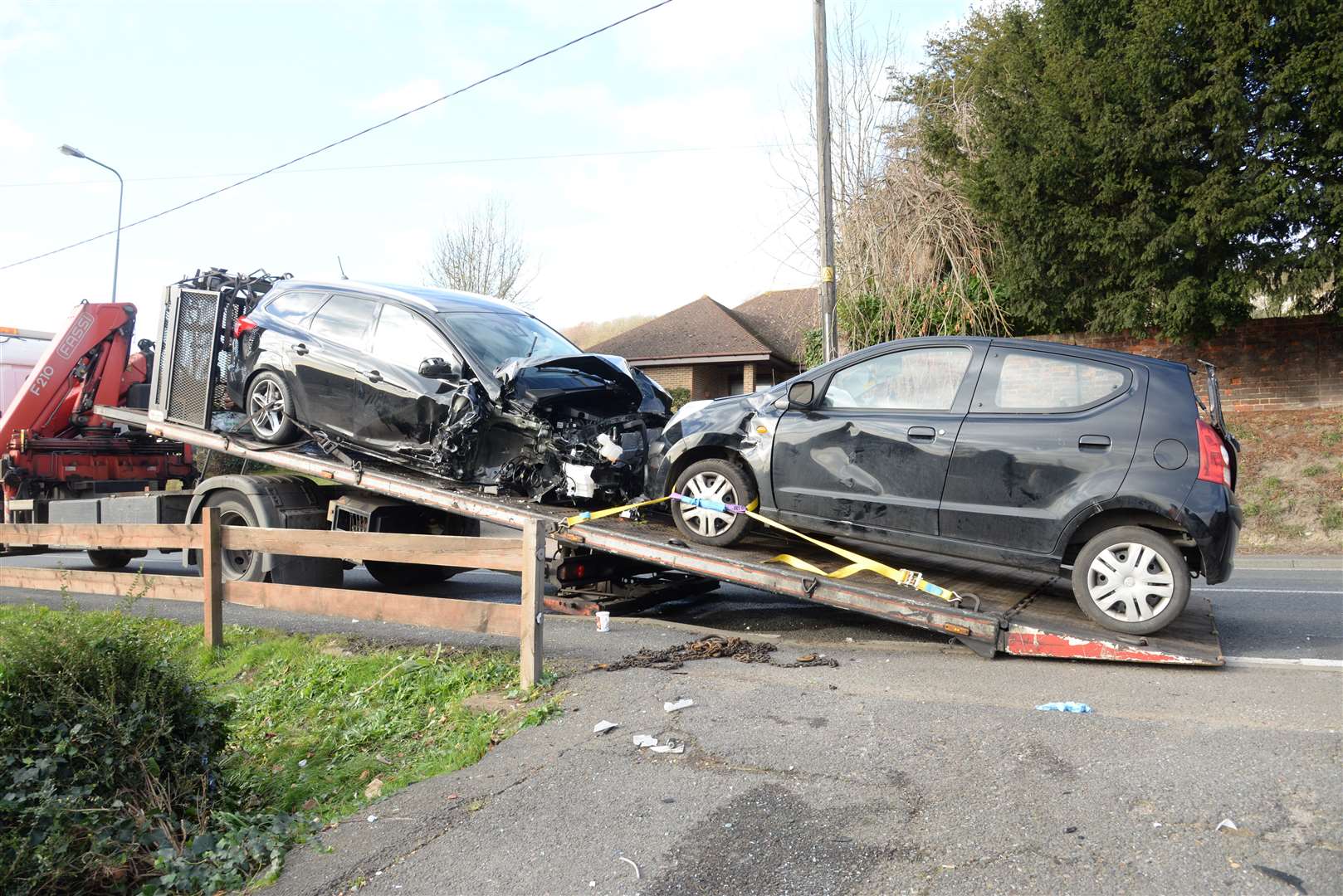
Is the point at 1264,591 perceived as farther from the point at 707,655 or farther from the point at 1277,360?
the point at 1277,360

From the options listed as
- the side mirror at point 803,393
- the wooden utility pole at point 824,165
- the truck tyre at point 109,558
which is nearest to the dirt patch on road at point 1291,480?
the wooden utility pole at point 824,165

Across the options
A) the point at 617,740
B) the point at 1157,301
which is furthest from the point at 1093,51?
the point at 617,740

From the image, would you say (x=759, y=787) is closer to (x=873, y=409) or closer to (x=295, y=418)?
(x=873, y=409)

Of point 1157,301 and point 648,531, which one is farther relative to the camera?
point 1157,301

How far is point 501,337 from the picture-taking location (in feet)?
27.2

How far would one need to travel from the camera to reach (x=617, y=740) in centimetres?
439

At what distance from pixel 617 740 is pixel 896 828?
143 cm

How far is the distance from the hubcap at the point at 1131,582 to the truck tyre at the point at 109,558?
10447 mm

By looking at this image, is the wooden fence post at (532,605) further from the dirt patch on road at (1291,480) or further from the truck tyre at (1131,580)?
the dirt patch on road at (1291,480)

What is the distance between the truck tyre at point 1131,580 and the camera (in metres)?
5.35

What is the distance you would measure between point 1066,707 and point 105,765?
432 centimetres

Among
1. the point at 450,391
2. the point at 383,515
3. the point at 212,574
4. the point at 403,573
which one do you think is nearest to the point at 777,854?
the point at 212,574

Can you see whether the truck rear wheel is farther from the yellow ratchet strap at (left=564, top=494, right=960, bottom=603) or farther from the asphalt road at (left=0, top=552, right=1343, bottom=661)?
the yellow ratchet strap at (left=564, top=494, right=960, bottom=603)

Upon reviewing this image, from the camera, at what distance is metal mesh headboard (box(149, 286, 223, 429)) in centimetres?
928
